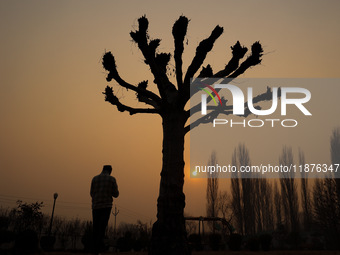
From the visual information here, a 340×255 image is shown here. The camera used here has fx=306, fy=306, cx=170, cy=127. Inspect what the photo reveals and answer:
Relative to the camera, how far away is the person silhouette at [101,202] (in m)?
5.80

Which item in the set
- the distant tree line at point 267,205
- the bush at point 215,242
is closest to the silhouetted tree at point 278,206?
the distant tree line at point 267,205

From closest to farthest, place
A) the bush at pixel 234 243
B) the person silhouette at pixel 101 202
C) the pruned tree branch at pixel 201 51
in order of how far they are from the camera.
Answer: the person silhouette at pixel 101 202 < the pruned tree branch at pixel 201 51 < the bush at pixel 234 243

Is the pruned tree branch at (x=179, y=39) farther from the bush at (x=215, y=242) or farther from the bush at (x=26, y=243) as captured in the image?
the bush at (x=215, y=242)

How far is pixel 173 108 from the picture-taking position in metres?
7.89

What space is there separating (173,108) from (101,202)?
123 inches

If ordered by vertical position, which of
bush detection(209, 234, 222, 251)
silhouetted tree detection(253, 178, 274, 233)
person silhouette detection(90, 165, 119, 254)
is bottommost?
bush detection(209, 234, 222, 251)

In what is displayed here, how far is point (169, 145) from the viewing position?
7547 millimetres

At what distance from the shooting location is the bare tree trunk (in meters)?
6.78

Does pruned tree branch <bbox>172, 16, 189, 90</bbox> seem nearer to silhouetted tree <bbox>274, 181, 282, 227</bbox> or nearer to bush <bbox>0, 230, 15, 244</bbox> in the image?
bush <bbox>0, 230, 15, 244</bbox>

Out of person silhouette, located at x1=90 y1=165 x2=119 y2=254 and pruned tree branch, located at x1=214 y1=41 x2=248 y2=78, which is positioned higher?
pruned tree branch, located at x1=214 y1=41 x2=248 y2=78

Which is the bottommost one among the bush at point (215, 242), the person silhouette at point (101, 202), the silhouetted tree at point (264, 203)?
the bush at point (215, 242)

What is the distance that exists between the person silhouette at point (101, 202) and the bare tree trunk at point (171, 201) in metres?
1.44

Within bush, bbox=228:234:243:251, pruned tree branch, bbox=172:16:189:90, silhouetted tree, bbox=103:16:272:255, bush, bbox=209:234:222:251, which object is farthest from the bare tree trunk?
bush, bbox=209:234:222:251

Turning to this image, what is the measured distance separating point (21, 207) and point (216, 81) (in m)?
19.7
